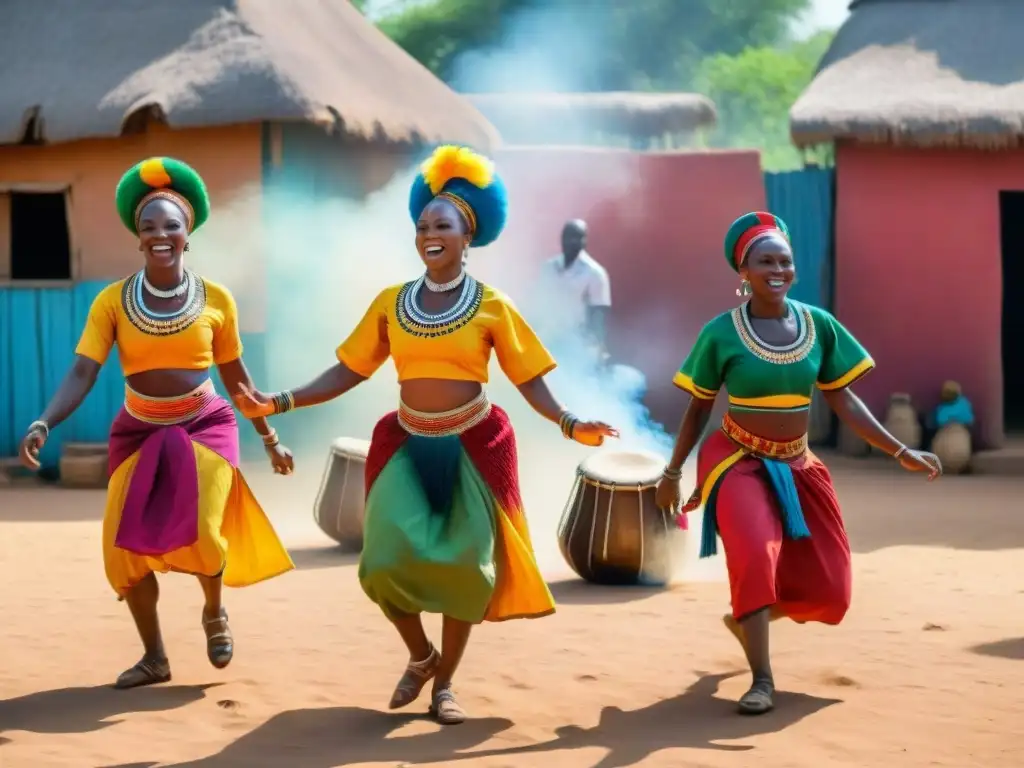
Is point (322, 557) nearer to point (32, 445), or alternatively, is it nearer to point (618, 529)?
point (618, 529)

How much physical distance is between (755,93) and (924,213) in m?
30.1

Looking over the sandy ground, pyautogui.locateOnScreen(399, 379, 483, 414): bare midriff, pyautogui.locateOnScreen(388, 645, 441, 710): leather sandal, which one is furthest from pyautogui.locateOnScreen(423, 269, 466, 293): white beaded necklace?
the sandy ground

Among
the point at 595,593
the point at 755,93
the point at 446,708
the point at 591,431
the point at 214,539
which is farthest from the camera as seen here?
the point at 755,93

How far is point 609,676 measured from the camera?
6.42 meters

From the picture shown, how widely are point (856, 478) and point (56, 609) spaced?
22.8ft

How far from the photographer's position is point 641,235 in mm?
15008

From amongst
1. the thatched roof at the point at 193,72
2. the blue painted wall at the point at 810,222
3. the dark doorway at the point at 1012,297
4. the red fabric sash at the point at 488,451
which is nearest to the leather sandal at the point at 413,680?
the red fabric sash at the point at 488,451

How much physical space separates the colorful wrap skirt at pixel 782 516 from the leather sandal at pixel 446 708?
1.05 m

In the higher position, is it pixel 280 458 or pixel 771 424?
pixel 771 424

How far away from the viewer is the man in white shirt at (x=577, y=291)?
43.1 feet

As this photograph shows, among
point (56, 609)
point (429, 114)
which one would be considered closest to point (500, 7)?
point (429, 114)

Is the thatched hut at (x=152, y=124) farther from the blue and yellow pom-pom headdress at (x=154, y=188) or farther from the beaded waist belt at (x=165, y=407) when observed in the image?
the beaded waist belt at (x=165, y=407)

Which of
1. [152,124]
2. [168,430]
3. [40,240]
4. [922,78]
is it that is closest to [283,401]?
[168,430]

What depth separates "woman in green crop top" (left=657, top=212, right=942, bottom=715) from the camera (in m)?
5.95
